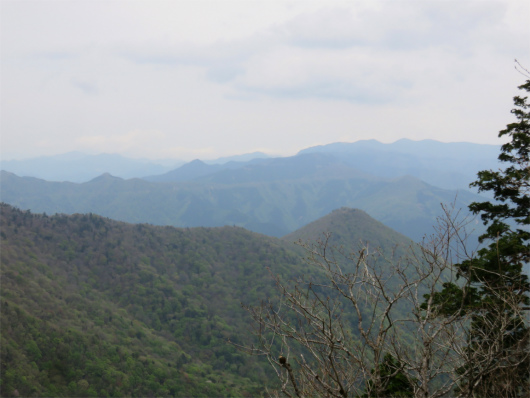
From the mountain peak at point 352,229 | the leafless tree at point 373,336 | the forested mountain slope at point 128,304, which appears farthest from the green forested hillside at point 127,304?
the leafless tree at point 373,336

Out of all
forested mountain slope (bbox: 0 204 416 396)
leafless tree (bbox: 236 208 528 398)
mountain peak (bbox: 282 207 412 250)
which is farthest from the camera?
mountain peak (bbox: 282 207 412 250)

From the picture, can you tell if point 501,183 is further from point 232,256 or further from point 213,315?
point 232,256

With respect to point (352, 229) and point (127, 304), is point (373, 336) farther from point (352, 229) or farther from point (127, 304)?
point (352, 229)

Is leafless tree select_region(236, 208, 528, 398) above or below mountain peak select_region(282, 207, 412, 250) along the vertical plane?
above

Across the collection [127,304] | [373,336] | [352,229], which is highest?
[373,336]

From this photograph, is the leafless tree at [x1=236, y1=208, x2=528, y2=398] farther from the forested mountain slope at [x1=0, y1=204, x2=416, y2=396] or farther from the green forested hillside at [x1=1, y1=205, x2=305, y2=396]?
the green forested hillside at [x1=1, y1=205, x2=305, y2=396]

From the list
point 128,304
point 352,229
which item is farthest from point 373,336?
point 352,229

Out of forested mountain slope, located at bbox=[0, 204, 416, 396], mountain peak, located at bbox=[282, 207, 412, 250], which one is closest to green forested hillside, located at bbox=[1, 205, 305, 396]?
forested mountain slope, located at bbox=[0, 204, 416, 396]

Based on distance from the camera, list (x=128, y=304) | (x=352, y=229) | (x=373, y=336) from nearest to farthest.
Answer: (x=373, y=336) < (x=128, y=304) < (x=352, y=229)

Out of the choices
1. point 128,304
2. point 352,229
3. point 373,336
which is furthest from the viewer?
point 352,229

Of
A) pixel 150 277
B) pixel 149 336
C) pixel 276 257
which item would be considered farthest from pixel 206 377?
pixel 276 257

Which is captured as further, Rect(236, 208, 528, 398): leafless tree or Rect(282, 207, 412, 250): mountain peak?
Rect(282, 207, 412, 250): mountain peak

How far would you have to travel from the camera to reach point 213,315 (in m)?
92.6

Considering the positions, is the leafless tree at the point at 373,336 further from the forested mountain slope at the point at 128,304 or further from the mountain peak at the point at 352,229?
Result: the mountain peak at the point at 352,229
